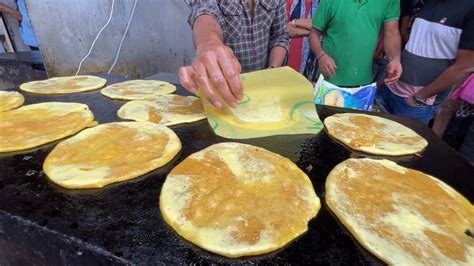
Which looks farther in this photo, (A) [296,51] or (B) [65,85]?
(A) [296,51]

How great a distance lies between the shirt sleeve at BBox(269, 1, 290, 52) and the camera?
2705 millimetres

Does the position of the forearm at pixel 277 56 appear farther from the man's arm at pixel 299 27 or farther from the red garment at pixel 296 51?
the red garment at pixel 296 51

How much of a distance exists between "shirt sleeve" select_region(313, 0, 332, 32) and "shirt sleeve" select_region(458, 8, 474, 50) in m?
1.10

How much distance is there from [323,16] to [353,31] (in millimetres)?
349

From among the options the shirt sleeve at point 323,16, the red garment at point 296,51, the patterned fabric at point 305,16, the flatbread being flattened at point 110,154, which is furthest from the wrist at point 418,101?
the flatbread being flattened at point 110,154

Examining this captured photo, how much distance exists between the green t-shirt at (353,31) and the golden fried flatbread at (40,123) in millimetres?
2286

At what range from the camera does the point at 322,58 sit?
9.05 ft

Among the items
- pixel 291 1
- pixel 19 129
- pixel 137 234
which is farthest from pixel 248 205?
pixel 291 1

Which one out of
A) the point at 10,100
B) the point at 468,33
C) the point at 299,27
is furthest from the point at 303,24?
the point at 10,100

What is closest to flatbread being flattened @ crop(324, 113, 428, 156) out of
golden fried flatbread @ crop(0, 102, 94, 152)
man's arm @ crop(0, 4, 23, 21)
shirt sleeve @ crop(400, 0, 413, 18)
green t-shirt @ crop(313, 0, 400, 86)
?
green t-shirt @ crop(313, 0, 400, 86)

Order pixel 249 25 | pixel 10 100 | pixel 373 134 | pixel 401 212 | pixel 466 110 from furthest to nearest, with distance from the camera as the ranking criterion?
pixel 466 110 → pixel 249 25 → pixel 10 100 → pixel 373 134 → pixel 401 212

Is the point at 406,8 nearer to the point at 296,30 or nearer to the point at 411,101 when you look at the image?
the point at 411,101

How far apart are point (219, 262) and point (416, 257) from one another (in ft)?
1.94

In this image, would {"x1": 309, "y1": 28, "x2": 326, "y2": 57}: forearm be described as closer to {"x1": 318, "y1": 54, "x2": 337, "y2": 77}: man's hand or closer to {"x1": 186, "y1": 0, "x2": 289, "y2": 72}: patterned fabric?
{"x1": 318, "y1": 54, "x2": 337, "y2": 77}: man's hand
